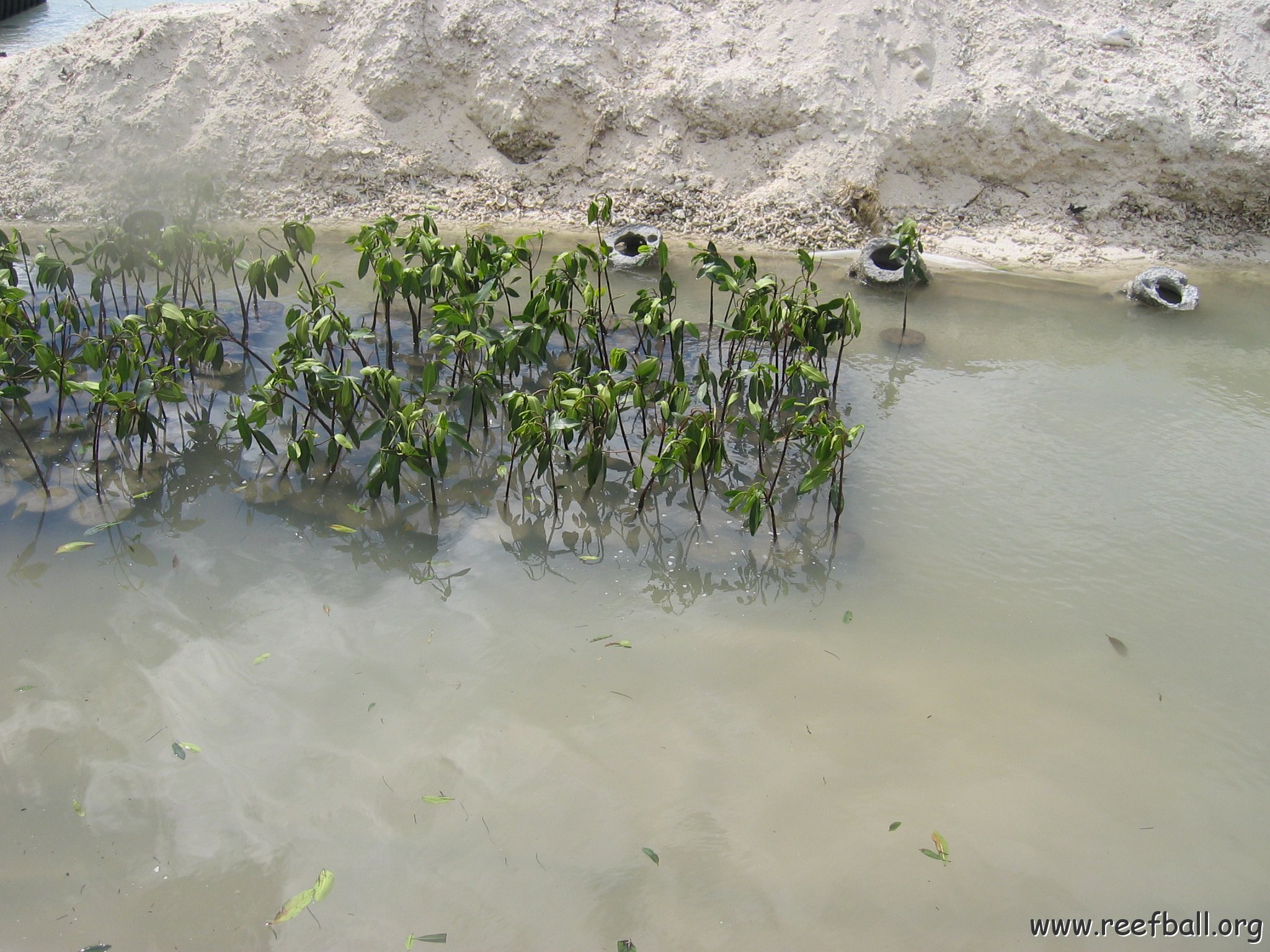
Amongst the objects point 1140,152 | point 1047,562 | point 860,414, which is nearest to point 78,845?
point 1047,562

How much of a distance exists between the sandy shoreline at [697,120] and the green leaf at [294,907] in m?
5.70

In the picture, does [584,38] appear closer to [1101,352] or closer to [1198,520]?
[1101,352]

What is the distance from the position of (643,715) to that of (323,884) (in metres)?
1.02

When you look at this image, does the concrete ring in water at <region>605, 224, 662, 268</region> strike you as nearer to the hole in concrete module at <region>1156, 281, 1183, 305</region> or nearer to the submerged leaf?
the hole in concrete module at <region>1156, 281, 1183, 305</region>

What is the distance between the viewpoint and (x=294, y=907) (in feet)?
7.39

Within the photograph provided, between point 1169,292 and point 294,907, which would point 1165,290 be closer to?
point 1169,292

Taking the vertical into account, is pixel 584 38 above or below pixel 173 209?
above

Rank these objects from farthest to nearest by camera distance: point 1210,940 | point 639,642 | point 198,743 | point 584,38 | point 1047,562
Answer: point 584,38, point 1047,562, point 639,642, point 198,743, point 1210,940

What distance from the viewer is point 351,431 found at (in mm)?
3895

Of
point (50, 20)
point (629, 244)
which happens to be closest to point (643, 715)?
point (629, 244)

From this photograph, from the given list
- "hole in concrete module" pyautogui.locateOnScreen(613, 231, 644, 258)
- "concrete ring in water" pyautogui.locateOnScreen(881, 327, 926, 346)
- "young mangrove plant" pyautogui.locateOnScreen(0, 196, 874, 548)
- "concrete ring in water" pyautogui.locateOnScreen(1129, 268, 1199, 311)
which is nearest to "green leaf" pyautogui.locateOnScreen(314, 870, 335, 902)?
"young mangrove plant" pyautogui.locateOnScreen(0, 196, 874, 548)

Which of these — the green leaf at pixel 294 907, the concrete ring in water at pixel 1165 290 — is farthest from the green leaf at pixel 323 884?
the concrete ring in water at pixel 1165 290

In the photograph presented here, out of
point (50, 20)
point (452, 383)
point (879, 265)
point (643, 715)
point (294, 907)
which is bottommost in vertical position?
point (294, 907)

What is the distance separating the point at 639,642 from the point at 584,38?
6455 mm
